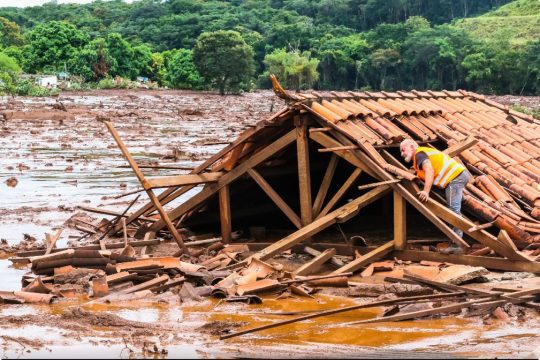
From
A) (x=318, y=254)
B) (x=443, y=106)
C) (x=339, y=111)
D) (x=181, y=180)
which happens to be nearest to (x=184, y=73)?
(x=443, y=106)

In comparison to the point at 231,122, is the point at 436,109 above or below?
above

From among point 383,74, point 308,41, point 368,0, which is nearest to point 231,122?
point 383,74

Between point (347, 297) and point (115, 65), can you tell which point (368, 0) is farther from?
point (347, 297)

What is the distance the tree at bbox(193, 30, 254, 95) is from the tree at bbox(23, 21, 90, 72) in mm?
18042

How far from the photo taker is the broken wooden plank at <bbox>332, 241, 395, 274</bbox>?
10.1 meters

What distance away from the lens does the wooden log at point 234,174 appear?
11445mm

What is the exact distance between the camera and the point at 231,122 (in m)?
44.5

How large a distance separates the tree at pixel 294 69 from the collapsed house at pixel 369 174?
286ft

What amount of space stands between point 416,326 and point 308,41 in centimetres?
12481

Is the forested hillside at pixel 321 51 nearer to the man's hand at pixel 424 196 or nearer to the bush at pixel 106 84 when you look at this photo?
the bush at pixel 106 84

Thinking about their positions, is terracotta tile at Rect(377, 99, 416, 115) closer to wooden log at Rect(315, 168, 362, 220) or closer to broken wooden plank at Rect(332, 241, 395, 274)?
wooden log at Rect(315, 168, 362, 220)

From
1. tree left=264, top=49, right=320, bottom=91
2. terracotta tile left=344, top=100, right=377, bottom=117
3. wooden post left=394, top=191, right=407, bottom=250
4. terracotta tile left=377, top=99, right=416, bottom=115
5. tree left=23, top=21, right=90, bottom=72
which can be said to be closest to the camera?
wooden post left=394, top=191, right=407, bottom=250

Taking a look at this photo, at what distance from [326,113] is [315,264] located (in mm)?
2095

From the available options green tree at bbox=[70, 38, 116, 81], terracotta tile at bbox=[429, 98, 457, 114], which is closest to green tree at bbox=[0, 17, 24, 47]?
green tree at bbox=[70, 38, 116, 81]
